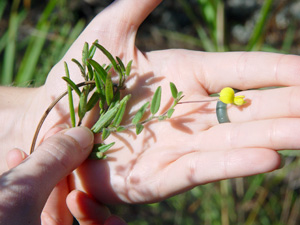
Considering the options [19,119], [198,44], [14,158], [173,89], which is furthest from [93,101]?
[198,44]

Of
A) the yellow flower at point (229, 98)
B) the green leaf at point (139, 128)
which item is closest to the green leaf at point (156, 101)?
the green leaf at point (139, 128)

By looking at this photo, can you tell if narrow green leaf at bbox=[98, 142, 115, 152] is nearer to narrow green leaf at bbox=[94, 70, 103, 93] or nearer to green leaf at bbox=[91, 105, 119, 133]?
green leaf at bbox=[91, 105, 119, 133]

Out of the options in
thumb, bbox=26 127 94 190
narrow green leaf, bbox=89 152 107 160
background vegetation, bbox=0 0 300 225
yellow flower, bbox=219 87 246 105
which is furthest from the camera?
background vegetation, bbox=0 0 300 225

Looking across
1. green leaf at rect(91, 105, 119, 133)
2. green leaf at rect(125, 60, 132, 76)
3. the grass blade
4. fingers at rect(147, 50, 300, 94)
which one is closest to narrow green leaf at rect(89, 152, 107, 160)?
green leaf at rect(91, 105, 119, 133)

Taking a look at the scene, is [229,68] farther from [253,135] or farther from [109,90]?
[109,90]

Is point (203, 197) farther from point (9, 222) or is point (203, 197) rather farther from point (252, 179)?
point (9, 222)

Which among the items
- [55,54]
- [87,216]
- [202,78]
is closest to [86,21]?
[55,54]
